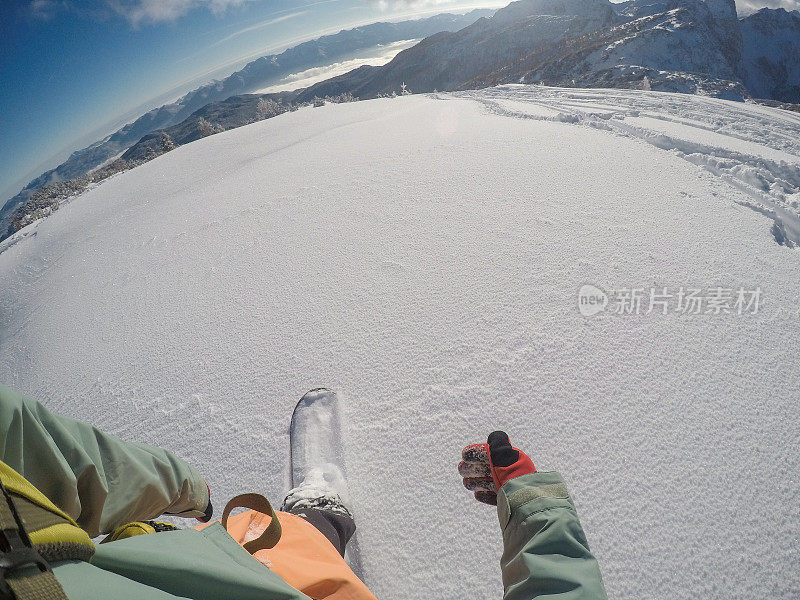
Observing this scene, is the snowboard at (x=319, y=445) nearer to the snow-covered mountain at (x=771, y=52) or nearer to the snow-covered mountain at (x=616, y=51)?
the snow-covered mountain at (x=616, y=51)

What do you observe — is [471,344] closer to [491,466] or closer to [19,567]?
[491,466]

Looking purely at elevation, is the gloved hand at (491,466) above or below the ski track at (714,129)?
below

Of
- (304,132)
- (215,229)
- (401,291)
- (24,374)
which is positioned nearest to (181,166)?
(304,132)

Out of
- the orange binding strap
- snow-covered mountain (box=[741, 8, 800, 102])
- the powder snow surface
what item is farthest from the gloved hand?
snow-covered mountain (box=[741, 8, 800, 102])

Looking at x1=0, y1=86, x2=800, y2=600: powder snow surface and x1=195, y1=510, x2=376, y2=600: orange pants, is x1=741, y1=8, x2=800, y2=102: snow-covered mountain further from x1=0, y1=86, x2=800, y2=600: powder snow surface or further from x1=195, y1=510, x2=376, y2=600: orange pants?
x1=195, y1=510, x2=376, y2=600: orange pants

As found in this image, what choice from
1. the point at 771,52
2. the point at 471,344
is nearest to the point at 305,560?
the point at 471,344

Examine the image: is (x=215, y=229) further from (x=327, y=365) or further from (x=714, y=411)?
(x=714, y=411)

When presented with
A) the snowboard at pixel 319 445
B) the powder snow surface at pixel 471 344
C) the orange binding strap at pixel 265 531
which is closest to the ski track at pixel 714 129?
the powder snow surface at pixel 471 344
